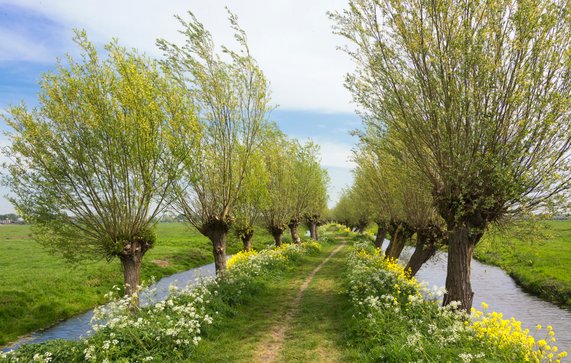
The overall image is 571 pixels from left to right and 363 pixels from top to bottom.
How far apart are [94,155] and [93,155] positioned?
1.4 inches

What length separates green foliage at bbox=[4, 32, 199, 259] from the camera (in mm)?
12742

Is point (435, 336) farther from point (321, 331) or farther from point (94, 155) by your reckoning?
point (94, 155)

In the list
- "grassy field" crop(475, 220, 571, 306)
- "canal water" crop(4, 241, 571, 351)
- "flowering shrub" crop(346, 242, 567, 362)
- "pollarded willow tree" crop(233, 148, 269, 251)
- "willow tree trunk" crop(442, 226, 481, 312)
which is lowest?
"canal water" crop(4, 241, 571, 351)

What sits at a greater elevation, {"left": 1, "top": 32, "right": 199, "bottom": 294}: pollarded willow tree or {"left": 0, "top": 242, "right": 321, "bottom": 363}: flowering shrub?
{"left": 1, "top": 32, "right": 199, "bottom": 294}: pollarded willow tree

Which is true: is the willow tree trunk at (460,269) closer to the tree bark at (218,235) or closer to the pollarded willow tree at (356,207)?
the tree bark at (218,235)

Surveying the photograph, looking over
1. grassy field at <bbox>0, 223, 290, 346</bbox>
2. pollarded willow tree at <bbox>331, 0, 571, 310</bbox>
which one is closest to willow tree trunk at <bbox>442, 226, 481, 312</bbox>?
pollarded willow tree at <bbox>331, 0, 571, 310</bbox>

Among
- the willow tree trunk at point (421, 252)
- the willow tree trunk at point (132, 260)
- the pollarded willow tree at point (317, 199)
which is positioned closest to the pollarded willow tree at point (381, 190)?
the willow tree trunk at point (421, 252)

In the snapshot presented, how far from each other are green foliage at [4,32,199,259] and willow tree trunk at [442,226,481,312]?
992cm

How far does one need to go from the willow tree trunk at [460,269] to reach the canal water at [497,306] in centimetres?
102

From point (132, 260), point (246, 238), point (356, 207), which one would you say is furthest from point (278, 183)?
point (356, 207)

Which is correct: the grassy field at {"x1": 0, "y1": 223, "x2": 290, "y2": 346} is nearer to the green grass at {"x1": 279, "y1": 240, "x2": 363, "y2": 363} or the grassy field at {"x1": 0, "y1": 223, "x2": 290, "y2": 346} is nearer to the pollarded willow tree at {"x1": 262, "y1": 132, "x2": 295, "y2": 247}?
the pollarded willow tree at {"x1": 262, "y1": 132, "x2": 295, "y2": 247}

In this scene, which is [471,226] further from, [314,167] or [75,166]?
[314,167]

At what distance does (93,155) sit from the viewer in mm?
12844

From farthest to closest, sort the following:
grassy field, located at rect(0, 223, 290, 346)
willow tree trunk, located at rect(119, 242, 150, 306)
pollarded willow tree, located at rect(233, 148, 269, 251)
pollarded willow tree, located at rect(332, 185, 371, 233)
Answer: pollarded willow tree, located at rect(332, 185, 371, 233)
grassy field, located at rect(0, 223, 290, 346)
pollarded willow tree, located at rect(233, 148, 269, 251)
willow tree trunk, located at rect(119, 242, 150, 306)
